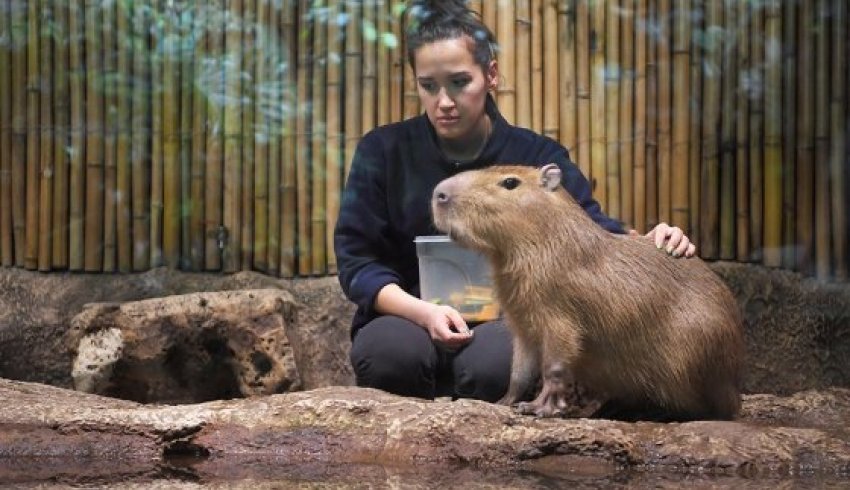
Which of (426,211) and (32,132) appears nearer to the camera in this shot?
(426,211)

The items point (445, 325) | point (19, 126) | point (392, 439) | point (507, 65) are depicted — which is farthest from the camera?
point (19, 126)

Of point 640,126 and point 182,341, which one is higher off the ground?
point 640,126

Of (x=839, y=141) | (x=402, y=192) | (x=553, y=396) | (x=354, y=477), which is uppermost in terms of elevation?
(x=839, y=141)

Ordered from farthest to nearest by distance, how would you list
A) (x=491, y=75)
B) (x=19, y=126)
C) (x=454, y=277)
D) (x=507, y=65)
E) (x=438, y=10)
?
1. (x=19, y=126)
2. (x=507, y=65)
3. (x=438, y=10)
4. (x=491, y=75)
5. (x=454, y=277)

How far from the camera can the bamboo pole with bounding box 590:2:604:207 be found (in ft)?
13.1

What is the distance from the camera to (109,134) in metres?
4.15

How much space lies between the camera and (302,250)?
4.10m

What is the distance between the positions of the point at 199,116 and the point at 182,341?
72 centimetres

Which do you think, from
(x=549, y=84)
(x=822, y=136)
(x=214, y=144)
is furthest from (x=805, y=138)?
(x=214, y=144)

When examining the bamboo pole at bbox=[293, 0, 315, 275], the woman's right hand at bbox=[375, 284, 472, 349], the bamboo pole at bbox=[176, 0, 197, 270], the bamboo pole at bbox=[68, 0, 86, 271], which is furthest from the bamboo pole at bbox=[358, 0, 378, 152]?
the woman's right hand at bbox=[375, 284, 472, 349]

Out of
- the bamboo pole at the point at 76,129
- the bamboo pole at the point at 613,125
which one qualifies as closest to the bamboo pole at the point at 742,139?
the bamboo pole at the point at 613,125

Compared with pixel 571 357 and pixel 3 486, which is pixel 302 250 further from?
pixel 3 486

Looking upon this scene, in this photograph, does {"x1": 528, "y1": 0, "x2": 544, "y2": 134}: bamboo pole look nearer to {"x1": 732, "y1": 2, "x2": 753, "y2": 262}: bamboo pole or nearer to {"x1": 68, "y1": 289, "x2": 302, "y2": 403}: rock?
{"x1": 732, "y1": 2, "x2": 753, "y2": 262}: bamboo pole

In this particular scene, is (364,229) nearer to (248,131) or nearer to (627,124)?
(248,131)
